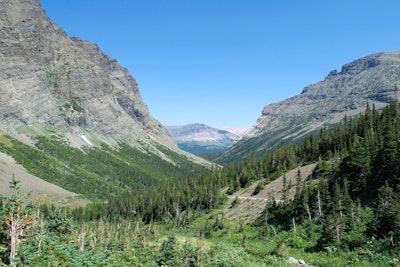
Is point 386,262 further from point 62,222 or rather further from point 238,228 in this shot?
point 62,222

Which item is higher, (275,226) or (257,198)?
(257,198)

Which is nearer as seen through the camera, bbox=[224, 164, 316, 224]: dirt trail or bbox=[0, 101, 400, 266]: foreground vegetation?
bbox=[0, 101, 400, 266]: foreground vegetation

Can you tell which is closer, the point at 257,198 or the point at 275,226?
the point at 275,226

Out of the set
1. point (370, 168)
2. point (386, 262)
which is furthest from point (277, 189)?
point (386, 262)

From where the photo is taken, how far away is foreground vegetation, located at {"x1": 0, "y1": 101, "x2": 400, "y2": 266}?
1519 inches

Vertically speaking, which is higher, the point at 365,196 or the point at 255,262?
the point at 365,196

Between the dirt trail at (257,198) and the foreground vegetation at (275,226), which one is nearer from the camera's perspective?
the foreground vegetation at (275,226)

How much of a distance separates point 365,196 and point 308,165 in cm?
5502

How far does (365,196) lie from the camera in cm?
Result: 7425

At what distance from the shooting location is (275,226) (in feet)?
263

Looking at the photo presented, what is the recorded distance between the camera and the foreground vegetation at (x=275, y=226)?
1519 inches

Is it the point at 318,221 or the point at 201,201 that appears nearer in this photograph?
the point at 318,221

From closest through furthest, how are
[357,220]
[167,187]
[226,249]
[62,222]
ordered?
1. [357,220]
2. [226,249]
3. [62,222]
4. [167,187]

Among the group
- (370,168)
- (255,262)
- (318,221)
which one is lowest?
(255,262)
